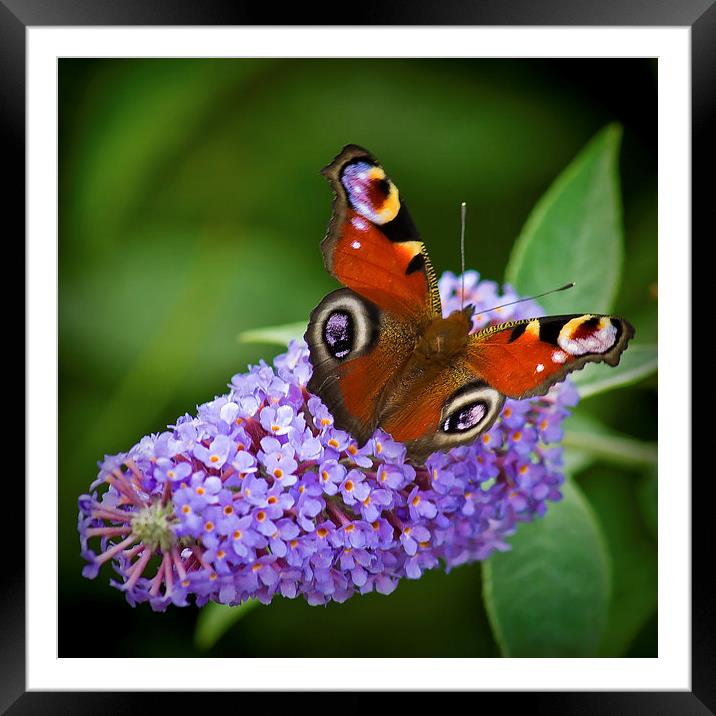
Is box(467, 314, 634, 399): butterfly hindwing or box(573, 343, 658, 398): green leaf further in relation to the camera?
box(573, 343, 658, 398): green leaf

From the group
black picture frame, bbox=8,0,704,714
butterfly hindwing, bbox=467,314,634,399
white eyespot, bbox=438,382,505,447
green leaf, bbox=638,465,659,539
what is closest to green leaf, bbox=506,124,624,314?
black picture frame, bbox=8,0,704,714

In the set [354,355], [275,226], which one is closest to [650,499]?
[354,355]

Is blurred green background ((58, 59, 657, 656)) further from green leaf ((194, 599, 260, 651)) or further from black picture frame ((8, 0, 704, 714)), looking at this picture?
black picture frame ((8, 0, 704, 714))

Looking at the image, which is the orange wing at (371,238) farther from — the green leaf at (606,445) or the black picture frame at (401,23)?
the green leaf at (606,445)

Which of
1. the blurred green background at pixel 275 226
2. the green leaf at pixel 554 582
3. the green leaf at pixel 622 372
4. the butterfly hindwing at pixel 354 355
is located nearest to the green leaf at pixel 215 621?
the blurred green background at pixel 275 226

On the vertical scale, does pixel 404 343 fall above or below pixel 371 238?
below

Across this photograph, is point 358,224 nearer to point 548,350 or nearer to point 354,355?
point 354,355

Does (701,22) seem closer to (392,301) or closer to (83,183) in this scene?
(392,301)
